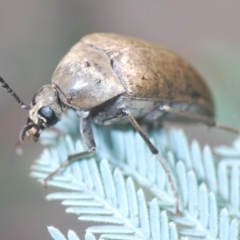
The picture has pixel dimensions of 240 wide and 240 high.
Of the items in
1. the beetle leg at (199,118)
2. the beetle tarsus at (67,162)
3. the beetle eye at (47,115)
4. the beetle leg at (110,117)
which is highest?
the beetle eye at (47,115)

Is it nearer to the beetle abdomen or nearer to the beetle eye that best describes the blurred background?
the beetle abdomen

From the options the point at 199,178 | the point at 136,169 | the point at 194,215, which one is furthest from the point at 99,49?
the point at 194,215

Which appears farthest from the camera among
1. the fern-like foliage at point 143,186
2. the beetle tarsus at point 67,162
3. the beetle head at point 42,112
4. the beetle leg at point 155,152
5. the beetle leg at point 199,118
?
the beetle leg at point 199,118

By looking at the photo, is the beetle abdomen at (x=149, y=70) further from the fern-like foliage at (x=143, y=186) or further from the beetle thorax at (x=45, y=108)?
the beetle thorax at (x=45, y=108)

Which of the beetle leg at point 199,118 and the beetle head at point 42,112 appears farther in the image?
the beetle leg at point 199,118

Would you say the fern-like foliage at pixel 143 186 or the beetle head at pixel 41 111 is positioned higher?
the beetle head at pixel 41 111

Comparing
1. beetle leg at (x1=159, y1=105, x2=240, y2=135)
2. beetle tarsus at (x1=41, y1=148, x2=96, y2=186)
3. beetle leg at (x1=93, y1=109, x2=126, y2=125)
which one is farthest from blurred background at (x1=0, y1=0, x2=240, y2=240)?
beetle leg at (x1=93, y1=109, x2=126, y2=125)

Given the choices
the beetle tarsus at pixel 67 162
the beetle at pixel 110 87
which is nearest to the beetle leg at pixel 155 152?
the beetle at pixel 110 87

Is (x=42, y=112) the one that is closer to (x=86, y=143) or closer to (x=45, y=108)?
(x=45, y=108)
